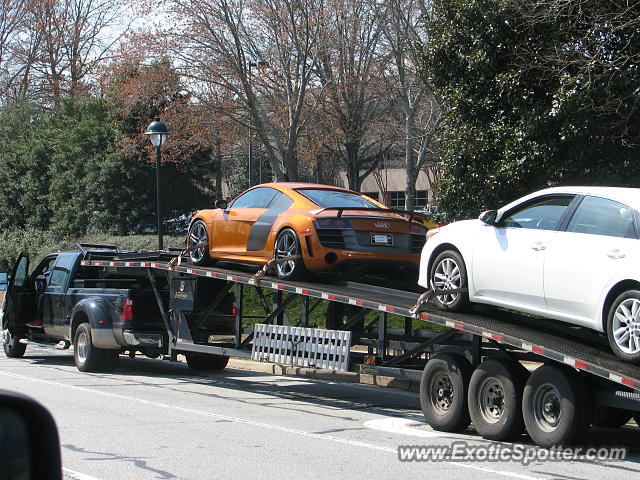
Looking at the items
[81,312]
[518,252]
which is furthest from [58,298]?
[518,252]

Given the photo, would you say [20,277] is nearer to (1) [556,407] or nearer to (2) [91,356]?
(2) [91,356]

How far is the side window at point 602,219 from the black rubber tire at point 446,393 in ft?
6.13

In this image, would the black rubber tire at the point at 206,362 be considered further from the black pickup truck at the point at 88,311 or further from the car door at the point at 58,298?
the car door at the point at 58,298

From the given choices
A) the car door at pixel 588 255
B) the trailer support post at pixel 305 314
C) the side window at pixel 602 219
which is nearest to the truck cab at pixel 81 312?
the trailer support post at pixel 305 314

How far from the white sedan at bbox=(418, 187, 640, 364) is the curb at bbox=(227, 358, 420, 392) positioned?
366 cm

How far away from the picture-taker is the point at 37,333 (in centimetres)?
1608

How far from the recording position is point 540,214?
8836 mm

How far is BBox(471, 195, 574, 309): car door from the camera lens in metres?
8.52

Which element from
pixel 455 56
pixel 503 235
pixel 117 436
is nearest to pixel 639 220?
pixel 503 235

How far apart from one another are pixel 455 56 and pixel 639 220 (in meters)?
9.09

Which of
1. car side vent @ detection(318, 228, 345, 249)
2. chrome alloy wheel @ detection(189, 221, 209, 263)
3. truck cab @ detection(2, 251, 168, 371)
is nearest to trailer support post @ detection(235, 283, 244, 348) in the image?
chrome alloy wheel @ detection(189, 221, 209, 263)

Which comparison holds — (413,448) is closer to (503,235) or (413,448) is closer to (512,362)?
(512,362)

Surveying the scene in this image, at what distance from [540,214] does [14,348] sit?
1137 cm

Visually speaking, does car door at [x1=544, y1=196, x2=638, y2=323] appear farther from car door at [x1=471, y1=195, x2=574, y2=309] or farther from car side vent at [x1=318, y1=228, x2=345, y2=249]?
car side vent at [x1=318, y1=228, x2=345, y2=249]
